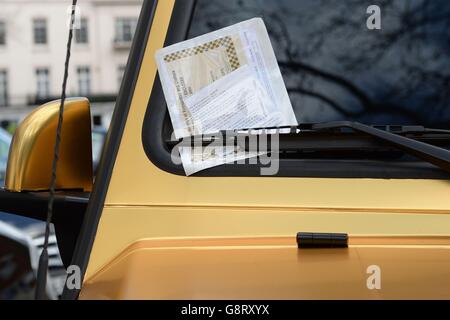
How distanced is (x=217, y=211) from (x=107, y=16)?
37.0 m

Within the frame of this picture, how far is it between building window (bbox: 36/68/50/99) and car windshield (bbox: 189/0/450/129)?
1698 inches

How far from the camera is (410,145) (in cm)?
179

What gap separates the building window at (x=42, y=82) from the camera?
43.8m

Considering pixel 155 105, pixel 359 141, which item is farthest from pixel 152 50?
pixel 359 141

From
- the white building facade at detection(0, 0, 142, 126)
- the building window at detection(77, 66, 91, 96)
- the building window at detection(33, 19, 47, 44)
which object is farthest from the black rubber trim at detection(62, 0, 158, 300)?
the building window at detection(77, 66, 91, 96)

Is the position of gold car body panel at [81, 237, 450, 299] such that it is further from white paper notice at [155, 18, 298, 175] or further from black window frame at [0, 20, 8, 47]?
black window frame at [0, 20, 8, 47]

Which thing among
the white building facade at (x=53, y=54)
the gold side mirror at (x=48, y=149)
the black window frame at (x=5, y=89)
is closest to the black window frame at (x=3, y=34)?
the white building facade at (x=53, y=54)

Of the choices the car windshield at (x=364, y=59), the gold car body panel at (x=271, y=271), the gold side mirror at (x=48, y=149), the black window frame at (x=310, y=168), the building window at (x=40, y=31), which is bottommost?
the gold car body panel at (x=271, y=271)

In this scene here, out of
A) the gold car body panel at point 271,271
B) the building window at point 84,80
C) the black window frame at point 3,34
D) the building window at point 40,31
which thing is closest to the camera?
the gold car body panel at point 271,271

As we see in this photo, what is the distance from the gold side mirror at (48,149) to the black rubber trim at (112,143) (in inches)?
6.4

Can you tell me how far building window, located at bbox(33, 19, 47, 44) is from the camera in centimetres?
4034

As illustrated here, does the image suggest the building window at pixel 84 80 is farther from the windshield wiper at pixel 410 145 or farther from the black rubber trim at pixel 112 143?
the windshield wiper at pixel 410 145

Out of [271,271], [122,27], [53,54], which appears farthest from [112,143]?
[53,54]

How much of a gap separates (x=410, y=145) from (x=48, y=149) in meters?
0.98
